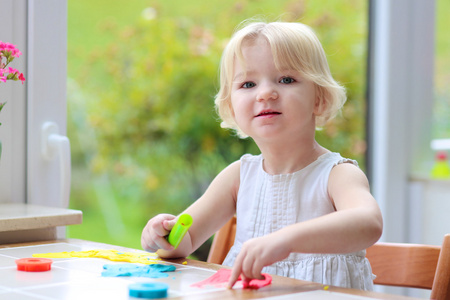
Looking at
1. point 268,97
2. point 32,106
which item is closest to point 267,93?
point 268,97

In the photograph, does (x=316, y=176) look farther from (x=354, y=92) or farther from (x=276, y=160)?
(x=354, y=92)

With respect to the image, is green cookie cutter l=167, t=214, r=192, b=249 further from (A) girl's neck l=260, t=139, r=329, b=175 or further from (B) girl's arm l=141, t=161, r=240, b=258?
(A) girl's neck l=260, t=139, r=329, b=175

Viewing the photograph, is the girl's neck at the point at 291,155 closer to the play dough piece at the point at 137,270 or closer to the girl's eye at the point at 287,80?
the girl's eye at the point at 287,80

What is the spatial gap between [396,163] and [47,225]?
1.52 m

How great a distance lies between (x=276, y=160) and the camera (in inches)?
43.1

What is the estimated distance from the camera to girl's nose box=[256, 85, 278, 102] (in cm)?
100

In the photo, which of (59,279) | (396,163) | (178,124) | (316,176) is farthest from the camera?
(178,124)

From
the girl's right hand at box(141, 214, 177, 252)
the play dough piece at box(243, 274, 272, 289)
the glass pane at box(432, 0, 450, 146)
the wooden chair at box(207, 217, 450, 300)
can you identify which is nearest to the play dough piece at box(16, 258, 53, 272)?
the girl's right hand at box(141, 214, 177, 252)

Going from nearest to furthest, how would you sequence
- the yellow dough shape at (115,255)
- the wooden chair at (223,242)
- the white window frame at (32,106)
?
1. the yellow dough shape at (115,255)
2. the wooden chair at (223,242)
3. the white window frame at (32,106)

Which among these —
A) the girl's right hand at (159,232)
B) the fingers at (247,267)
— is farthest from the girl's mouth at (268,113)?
the fingers at (247,267)

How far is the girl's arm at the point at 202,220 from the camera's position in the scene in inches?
37.8

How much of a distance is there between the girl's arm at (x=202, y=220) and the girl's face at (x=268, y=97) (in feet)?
0.48

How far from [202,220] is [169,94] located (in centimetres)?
242

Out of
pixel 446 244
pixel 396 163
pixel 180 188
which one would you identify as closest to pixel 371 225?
pixel 446 244
